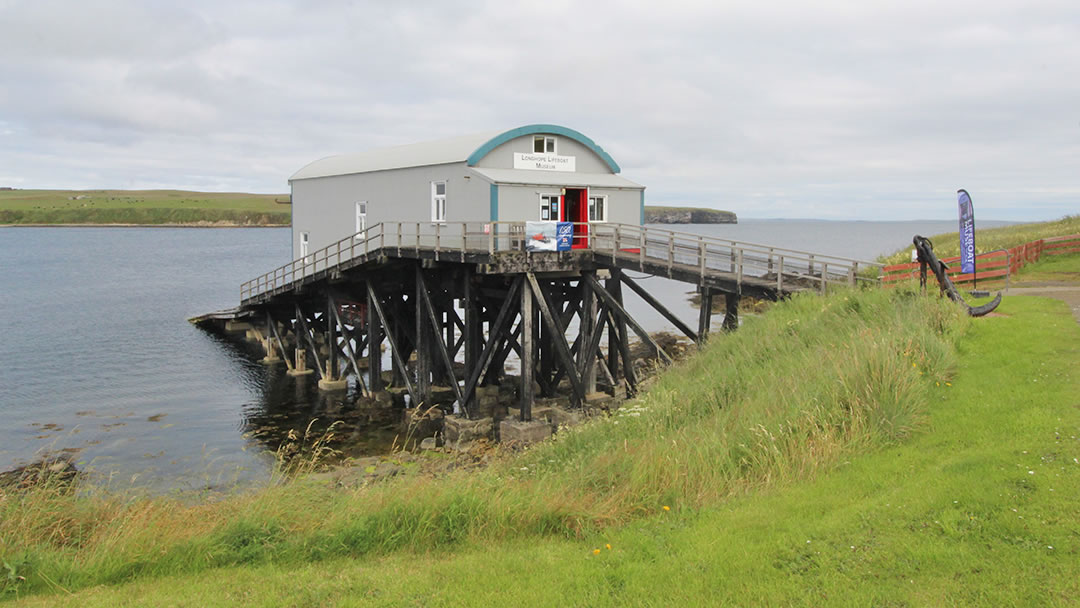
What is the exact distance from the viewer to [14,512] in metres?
7.86

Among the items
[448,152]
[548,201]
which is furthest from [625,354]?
[448,152]

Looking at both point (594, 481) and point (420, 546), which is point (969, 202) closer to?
point (594, 481)

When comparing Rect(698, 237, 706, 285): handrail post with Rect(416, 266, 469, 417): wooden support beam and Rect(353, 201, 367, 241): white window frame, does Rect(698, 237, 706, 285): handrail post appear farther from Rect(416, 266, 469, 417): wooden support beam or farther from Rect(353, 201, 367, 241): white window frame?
Rect(353, 201, 367, 241): white window frame

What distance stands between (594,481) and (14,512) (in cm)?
597

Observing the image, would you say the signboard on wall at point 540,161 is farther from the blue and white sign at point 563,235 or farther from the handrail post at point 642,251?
the handrail post at point 642,251

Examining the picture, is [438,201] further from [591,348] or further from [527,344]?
[591,348]

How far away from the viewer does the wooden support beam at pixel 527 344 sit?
19625mm

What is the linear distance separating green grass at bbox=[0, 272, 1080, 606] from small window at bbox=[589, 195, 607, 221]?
39.1 feet

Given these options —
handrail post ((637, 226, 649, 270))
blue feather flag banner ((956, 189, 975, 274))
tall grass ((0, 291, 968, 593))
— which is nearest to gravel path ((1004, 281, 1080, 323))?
blue feather flag banner ((956, 189, 975, 274))

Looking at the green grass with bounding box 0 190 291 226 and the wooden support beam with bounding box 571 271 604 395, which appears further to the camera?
the green grass with bounding box 0 190 291 226

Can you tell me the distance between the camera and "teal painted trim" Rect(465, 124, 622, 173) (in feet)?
69.1

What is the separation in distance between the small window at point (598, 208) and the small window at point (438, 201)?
4.16 meters

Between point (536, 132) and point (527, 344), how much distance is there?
249 inches

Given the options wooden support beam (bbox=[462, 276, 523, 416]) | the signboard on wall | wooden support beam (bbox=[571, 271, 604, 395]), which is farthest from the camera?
the signboard on wall
